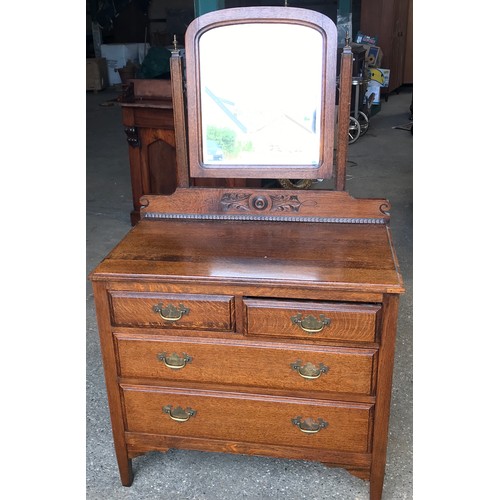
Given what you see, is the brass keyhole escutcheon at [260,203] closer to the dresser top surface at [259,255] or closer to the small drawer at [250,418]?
the dresser top surface at [259,255]

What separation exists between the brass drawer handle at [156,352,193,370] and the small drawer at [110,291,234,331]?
78 mm

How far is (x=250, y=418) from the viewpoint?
4.74 ft

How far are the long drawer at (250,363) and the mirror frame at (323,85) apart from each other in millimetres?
502

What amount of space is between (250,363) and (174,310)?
0.23 metres

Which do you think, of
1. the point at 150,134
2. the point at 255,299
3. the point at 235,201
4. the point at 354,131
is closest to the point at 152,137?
the point at 150,134

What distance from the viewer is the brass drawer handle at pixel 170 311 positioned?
136cm

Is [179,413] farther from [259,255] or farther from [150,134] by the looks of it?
[150,134]

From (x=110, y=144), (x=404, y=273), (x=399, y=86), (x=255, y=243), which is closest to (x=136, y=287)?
(x=255, y=243)

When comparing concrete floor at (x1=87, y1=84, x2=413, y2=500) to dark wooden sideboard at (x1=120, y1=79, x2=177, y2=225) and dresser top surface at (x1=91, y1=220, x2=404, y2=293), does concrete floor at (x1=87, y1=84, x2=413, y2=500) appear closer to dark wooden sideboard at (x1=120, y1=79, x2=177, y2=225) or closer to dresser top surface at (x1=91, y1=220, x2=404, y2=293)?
dark wooden sideboard at (x1=120, y1=79, x2=177, y2=225)

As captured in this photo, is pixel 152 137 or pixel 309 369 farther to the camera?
pixel 152 137

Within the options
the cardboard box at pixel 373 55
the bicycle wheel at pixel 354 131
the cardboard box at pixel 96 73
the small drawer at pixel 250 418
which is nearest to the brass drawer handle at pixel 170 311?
the small drawer at pixel 250 418

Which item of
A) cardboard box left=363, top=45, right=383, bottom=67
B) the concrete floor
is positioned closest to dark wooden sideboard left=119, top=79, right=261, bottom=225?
the concrete floor

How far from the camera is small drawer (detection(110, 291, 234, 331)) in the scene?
1.34 metres

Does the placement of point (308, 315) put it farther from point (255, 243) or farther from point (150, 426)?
point (150, 426)
